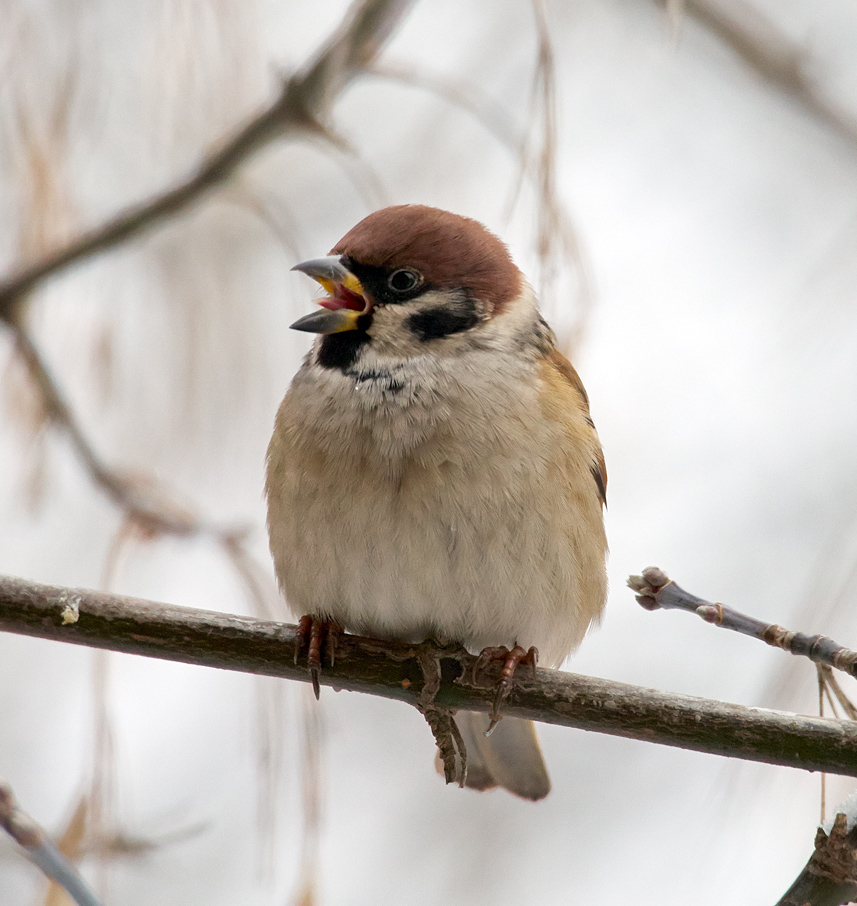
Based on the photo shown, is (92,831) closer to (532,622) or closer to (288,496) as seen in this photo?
(288,496)

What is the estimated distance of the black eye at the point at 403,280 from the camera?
8.25 feet

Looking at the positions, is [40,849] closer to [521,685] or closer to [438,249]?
[521,685]

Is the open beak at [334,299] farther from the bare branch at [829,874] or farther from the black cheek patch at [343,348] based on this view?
the bare branch at [829,874]

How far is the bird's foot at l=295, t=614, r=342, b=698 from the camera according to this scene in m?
2.03

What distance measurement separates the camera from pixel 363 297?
2498mm

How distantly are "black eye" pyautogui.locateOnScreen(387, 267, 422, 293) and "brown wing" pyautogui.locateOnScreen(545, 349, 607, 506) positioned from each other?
1.26 feet

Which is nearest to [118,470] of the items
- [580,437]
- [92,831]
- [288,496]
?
[288,496]

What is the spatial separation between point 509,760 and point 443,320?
3.73ft

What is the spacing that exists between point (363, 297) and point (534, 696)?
1029mm

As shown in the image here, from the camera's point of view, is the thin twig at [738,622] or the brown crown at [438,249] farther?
the brown crown at [438,249]

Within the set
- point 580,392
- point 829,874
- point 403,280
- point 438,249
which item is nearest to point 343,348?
point 403,280

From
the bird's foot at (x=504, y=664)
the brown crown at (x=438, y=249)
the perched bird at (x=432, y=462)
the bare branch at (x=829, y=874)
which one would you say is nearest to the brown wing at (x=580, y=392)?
the perched bird at (x=432, y=462)

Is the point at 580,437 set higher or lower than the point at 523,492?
higher

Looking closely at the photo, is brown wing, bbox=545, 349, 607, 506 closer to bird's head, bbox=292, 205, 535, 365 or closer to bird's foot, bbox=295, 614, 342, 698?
bird's head, bbox=292, 205, 535, 365
